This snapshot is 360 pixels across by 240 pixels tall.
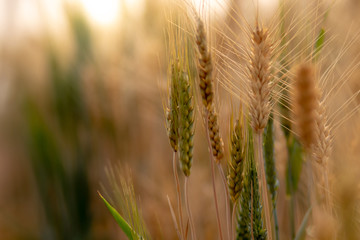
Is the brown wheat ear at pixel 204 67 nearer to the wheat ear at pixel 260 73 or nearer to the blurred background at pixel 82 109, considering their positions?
the wheat ear at pixel 260 73

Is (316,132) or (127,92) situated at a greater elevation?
(316,132)

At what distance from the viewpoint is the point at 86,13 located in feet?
4.87

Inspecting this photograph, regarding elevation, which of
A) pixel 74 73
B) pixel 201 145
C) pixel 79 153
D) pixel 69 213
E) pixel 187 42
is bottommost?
pixel 69 213

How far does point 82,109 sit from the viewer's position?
156 cm

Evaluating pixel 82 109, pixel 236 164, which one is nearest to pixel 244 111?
pixel 236 164

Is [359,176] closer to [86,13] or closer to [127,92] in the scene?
[127,92]

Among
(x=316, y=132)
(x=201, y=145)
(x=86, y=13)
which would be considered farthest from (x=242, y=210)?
(x=86, y=13)

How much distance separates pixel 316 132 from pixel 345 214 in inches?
5.1

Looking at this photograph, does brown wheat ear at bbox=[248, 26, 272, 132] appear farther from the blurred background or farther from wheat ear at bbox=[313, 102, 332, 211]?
the blurred background

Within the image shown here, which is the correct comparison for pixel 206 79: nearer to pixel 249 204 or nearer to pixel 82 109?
pixel 249 204

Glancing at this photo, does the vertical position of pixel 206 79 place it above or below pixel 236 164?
above

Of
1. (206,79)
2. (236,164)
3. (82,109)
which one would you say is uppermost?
(206,79)

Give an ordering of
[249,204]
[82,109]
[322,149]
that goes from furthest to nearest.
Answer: [82,109] < [249,204] < [322,149]

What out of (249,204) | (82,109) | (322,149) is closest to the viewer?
(322,149)
